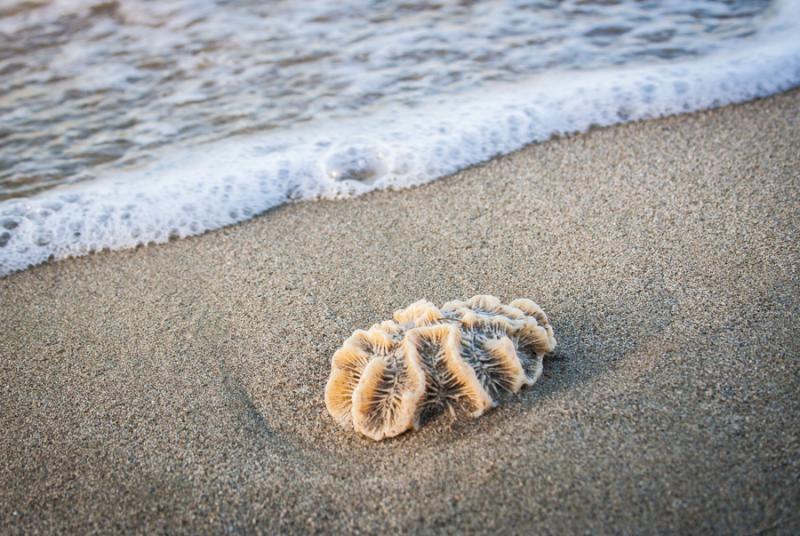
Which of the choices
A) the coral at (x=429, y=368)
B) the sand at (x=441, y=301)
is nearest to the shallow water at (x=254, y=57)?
the sand at (x=441, y=301)

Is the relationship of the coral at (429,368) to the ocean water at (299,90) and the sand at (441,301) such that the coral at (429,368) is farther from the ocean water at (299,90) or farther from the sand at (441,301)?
the ocean water at (299,90)

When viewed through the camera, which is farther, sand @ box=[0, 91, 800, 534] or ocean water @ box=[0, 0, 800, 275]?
ocean water @ box=[0, 0, 800, 275]

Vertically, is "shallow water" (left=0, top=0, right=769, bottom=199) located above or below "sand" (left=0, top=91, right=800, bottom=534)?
above

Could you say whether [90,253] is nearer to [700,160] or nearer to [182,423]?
[182,423]

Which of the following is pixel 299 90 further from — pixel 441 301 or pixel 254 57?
pixel 441 301

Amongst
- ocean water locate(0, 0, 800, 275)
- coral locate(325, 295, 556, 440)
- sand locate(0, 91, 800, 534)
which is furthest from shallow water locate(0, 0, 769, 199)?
coral locate(325, 295, 556, 440)

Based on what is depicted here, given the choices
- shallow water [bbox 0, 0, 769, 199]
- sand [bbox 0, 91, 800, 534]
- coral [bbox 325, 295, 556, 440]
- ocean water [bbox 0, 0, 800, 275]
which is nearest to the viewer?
sand [bbox 0, 91, 800, 534]

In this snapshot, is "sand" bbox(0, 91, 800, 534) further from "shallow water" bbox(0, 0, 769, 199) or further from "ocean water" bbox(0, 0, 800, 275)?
"shallow water" bbox(0, 0, 769, 199)
